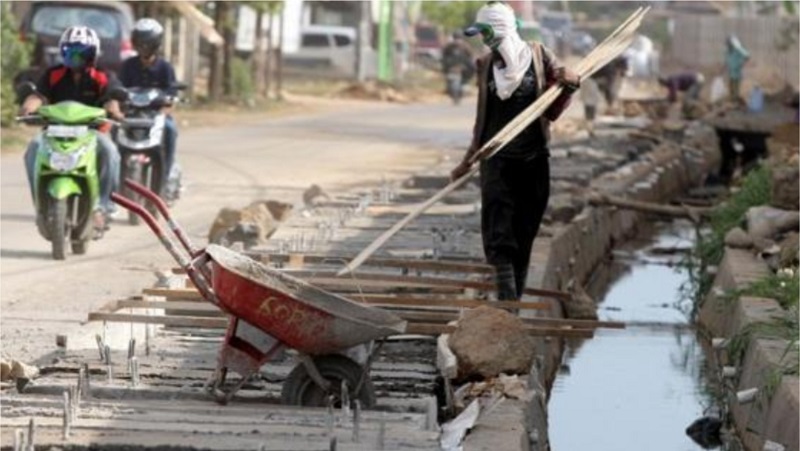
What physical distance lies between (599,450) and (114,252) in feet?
17.0

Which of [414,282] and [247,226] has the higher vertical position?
[414,282]

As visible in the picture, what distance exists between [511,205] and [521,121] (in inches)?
29.5

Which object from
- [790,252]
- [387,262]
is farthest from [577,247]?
[387,262]

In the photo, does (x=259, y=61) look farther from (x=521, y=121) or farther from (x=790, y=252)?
(x=521, y=121)

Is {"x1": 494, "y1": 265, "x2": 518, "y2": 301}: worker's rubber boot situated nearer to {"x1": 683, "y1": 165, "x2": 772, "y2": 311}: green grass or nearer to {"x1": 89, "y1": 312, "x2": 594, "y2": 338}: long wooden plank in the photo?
{"x1": 89, "y1": 312, "x2": 594, "y2": 338}: long wooden plank

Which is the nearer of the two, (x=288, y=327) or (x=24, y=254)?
(x=288, y=327)

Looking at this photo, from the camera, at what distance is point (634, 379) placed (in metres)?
14.1

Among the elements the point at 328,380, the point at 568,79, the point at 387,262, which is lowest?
the point at 387,262

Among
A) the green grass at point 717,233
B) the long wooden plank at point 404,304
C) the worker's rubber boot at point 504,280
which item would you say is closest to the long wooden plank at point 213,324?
the long wooden plank at point 404,304

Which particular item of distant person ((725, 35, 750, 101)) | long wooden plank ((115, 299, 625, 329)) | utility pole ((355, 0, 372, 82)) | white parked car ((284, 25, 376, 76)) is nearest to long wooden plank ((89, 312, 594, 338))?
long wooden plank ((115, 299, 625, 329))

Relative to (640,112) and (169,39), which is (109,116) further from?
(640,112)

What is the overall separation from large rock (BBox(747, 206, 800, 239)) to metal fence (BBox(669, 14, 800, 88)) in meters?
37.8

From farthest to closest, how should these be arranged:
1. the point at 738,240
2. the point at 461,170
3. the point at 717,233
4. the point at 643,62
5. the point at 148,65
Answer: the point at 643,62
the point at 717,233
the point at 148,65
the point at 738,240
the point at 461,170

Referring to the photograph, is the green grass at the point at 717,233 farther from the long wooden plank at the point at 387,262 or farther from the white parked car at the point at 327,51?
the white parked car at the point at 327,51
